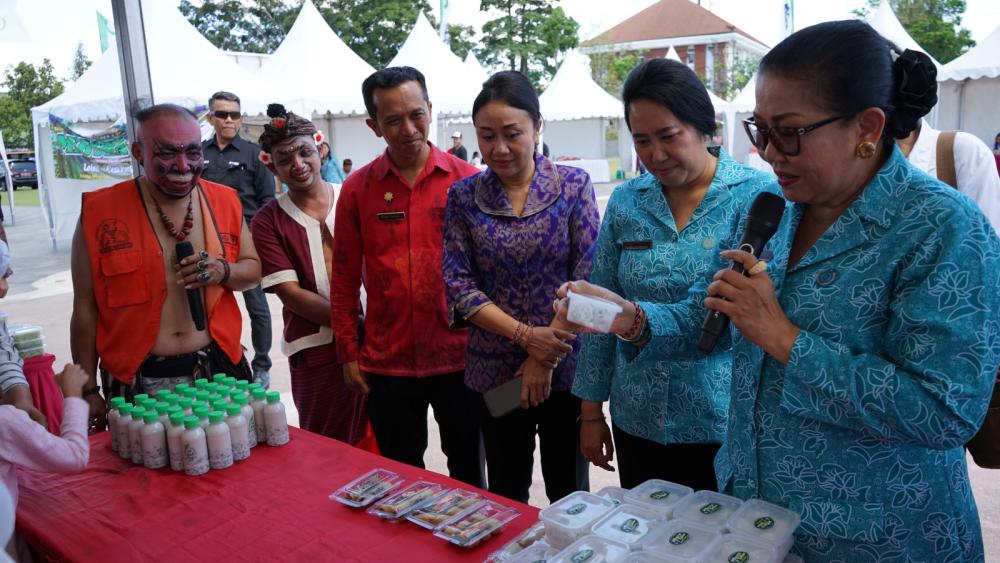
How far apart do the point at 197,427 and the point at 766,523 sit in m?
1.51

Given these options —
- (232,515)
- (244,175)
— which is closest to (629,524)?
(232,515)

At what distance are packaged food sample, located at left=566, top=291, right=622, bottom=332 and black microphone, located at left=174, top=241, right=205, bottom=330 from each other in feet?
5.08

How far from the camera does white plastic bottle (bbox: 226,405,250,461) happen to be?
2041mm

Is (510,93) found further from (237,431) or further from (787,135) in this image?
(237,431)

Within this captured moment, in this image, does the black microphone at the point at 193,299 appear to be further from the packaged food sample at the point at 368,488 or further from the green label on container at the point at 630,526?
the green label on container at the point at 630,526

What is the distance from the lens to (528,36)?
29812 mm

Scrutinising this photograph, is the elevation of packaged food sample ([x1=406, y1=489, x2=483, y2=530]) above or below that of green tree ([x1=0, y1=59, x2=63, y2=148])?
below

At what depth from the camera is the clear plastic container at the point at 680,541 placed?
1148 mm

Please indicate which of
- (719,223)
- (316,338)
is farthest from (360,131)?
(719,223)

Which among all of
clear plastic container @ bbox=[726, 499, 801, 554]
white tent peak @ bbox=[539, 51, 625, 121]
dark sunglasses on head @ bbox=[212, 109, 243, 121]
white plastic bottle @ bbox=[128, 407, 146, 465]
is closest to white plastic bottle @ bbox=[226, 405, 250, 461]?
white plastic bottle @ bbox=[128, 407, 146, 465]

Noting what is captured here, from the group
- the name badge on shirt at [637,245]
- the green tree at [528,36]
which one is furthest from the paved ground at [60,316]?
the green tree at [528,36]

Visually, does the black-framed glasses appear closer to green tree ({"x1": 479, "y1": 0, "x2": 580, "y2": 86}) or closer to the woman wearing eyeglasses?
the woman wearing eyeglasses

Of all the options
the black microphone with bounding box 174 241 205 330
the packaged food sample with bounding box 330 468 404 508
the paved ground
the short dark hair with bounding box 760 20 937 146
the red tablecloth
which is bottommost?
the paved ground

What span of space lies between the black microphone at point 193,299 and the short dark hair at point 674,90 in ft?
5.39
